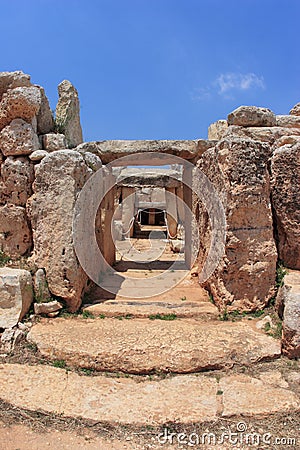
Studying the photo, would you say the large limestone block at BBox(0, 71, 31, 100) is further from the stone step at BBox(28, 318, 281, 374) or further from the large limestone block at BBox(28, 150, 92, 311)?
the stone step at BBox(28, 318, 281, 374)

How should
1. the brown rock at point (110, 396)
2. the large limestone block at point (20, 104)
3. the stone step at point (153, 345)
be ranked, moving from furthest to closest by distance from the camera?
the large limestone block at point (20, 104) < the stone step at point (153, 345) < the brown rock at point (110, 396)

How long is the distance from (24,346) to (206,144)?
169 inches

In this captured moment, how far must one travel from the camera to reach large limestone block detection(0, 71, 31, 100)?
4777mm

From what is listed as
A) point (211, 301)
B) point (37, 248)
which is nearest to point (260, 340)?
point (211, 301)

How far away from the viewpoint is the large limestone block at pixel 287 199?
4.25 metres

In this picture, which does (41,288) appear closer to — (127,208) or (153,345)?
(153,345)

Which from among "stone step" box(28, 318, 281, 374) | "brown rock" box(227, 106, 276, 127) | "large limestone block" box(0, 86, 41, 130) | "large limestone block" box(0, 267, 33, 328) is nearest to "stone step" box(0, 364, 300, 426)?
"stone step" box(28, 318, 281, 374)

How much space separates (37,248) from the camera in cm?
437

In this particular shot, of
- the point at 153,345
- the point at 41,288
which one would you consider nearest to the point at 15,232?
the point at 41,288

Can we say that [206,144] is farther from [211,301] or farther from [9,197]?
[9,197]

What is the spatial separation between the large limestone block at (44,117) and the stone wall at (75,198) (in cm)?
27

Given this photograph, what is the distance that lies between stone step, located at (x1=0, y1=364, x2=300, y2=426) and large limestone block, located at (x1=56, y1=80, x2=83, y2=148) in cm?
419

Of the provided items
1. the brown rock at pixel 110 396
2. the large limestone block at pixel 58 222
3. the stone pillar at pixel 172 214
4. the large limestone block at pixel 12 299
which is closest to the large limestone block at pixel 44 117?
the large limestone block at pixel 58 222

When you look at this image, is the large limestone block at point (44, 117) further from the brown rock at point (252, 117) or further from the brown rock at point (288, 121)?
the brown rock at point (288, 121)
